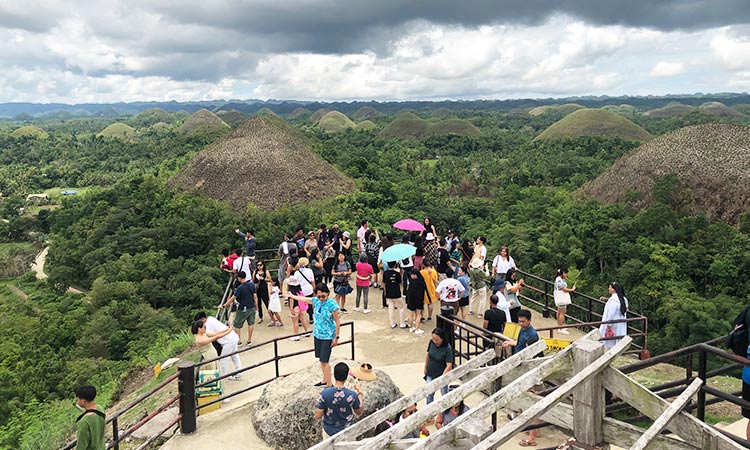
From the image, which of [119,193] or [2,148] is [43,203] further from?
[2,148]

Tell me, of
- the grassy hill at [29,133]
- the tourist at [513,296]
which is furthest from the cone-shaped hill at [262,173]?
the grassy hill at [29,133]

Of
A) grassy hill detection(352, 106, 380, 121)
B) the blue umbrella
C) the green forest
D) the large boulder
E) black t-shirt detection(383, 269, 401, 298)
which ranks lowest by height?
the green forest

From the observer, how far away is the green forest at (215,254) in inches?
699

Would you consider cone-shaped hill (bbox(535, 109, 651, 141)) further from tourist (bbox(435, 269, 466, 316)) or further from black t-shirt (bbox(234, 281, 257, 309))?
black t-shirt (bbox(234, 281, 257, 309))

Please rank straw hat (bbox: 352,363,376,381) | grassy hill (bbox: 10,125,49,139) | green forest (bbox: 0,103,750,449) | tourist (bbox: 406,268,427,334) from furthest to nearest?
grassy hill (bbox: 10,125,49,139) < green forest (bbox: 0,103,750,449) < tourist (bbox: 406,268,427,334) < straw hat (bbox: 352,363,376,381)

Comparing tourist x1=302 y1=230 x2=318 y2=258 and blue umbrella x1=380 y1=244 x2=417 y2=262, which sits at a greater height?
blue umbrella x1=380 y1=244 x2=417 y2=262

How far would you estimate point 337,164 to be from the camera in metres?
46.8

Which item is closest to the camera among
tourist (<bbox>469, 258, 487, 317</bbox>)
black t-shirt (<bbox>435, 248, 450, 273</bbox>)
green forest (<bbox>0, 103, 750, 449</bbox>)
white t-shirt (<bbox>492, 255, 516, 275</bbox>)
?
white t-shirt (<bbox>492, 255, 516, 275</bbox>)

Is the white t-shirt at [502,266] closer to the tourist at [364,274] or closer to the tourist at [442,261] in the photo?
the tourist at [442,261]

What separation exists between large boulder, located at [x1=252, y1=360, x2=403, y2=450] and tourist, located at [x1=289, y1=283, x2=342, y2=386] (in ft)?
0.80

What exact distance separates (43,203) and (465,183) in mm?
44910

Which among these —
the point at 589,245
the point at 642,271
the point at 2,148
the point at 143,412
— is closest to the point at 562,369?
the point at 143,412

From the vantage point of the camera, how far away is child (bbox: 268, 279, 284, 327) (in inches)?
396

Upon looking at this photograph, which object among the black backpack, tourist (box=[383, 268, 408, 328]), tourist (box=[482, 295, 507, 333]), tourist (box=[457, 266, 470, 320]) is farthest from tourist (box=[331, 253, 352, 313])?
the black backpack
